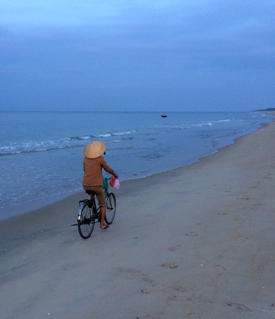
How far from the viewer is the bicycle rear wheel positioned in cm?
592

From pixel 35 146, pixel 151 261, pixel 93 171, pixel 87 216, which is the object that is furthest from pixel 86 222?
pixel 35 146

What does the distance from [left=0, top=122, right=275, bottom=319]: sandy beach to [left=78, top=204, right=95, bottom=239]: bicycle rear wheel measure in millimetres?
140

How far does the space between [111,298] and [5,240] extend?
3.37 metres

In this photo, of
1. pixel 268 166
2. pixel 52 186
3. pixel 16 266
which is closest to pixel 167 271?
pixel 16 266

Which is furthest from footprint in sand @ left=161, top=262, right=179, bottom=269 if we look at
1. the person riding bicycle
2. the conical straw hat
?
the conical straw hat

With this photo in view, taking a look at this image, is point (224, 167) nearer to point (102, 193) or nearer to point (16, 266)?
point (102, 193)

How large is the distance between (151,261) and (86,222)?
170 centimetres

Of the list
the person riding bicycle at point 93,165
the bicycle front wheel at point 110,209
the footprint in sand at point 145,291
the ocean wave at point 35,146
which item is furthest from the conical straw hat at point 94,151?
the ocean wave at point 35,146

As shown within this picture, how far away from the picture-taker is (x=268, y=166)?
12.3m

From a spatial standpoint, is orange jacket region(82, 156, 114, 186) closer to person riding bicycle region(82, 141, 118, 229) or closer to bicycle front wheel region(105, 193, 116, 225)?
person riding bicycle region(82, 141, 118, 229)

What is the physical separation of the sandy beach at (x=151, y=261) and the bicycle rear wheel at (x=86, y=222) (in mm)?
140

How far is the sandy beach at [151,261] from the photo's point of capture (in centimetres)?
358

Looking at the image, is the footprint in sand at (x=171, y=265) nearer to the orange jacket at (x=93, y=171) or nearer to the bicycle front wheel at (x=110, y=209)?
the orange jacket at (x=93, y=171)

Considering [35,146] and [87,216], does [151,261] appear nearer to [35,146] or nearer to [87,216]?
[87,216]
